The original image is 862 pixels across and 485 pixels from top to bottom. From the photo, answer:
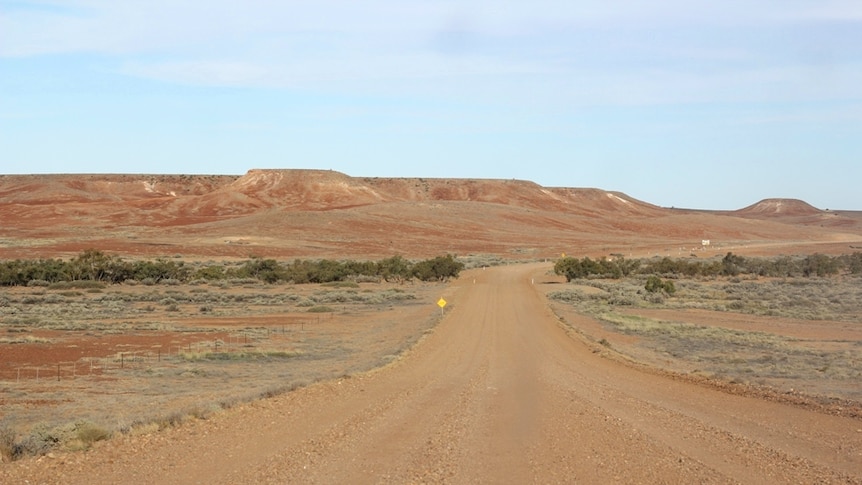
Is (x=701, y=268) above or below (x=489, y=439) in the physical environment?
above

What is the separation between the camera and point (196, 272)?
6203 centimetres

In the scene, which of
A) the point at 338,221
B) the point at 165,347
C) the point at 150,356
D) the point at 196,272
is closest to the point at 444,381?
the point at 150,356

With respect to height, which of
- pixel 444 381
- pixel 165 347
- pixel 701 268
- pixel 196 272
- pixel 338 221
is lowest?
pixel 165 347

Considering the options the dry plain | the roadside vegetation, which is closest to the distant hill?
the roadside vegetation

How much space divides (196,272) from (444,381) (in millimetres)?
47944

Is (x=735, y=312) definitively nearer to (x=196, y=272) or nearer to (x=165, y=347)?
(x=165, y=347)

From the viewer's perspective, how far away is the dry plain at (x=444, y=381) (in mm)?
10320

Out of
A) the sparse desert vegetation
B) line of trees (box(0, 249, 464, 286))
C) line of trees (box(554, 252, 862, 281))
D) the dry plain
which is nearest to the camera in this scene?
the dry plain

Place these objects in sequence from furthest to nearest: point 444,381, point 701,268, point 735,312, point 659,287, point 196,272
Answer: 1. point 701,268
2. point 196,272
3. point 659,287
4. point 735,312
5. point 444,381

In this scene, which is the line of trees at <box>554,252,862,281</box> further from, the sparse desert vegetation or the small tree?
the sparse desert vegetation

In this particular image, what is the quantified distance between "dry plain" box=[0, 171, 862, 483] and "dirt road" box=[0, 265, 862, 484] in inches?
2.1

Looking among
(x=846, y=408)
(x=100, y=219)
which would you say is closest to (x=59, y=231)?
(x=100, y=219)

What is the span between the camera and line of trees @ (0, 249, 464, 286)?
56281mm

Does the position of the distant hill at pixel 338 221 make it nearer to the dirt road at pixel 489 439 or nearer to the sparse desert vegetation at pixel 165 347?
the sparse desert vegetation at pixel 165 347
